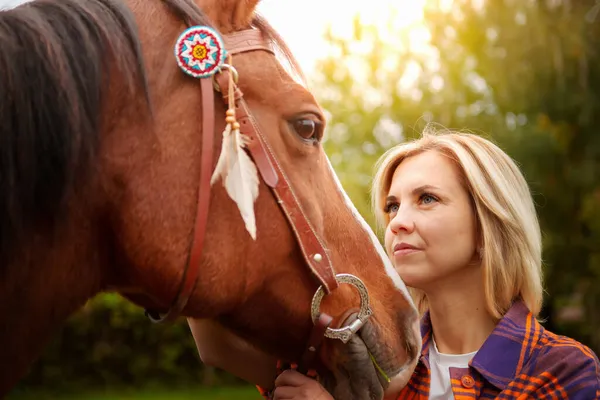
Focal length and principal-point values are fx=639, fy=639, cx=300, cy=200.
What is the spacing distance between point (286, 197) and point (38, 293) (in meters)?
0.76

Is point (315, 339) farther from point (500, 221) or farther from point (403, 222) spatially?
point (500, 221)

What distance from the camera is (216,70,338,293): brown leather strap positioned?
1.95 meters

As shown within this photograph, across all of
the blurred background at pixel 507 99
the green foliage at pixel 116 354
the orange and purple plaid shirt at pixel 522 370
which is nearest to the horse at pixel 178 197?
the orange and purple plaid shirt at pixel 522 370

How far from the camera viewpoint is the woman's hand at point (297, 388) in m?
2.11

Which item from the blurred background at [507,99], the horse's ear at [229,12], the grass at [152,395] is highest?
the horse's ear at [229,12]

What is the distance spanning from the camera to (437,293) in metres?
2.59

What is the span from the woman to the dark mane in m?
1.05

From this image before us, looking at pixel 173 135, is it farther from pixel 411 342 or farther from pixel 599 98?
pixel 599 98

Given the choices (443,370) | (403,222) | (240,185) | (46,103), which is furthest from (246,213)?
(443,370)

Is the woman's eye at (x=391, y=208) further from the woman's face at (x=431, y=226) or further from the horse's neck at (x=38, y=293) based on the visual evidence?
the horse's neck at (x=38, y=293)

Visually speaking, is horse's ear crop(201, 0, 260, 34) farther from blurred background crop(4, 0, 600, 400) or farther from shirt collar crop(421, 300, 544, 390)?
blurred background crop(4, 0, 600, 400)

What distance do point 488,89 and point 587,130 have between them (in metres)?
2.17

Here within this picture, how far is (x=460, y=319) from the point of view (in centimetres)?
253

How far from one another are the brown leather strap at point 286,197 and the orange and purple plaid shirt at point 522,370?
65 centimetres
